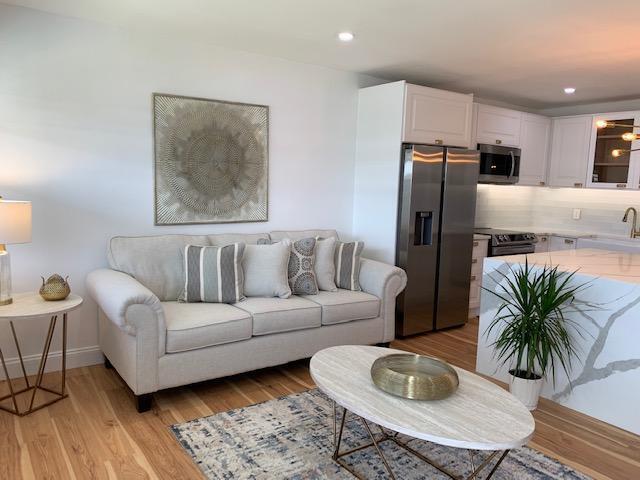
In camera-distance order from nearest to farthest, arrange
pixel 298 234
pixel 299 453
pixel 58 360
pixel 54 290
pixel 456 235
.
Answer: pixel 299 453
pixel 54 290
pixel 58 360
pixel 298 234
pixel 456 235

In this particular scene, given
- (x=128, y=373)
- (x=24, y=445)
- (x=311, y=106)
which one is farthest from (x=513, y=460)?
(x=311, y=106)

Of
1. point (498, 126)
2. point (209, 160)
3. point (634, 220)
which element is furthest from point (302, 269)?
point (634, 220)

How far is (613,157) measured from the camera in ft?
17.3

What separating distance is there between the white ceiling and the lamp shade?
128 centimetres

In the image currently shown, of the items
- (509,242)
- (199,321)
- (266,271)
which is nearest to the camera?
(199,321)

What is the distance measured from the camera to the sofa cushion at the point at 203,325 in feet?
9.33

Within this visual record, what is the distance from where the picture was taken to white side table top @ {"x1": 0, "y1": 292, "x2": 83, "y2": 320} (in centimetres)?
260

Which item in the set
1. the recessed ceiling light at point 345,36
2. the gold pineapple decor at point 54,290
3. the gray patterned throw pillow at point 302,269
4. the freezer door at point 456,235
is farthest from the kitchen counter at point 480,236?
the gold pineapple decor at point 54,290

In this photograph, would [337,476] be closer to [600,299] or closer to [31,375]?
[600,299]

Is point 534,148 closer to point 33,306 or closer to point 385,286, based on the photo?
point 385,286

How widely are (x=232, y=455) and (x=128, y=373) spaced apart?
86 centimetres

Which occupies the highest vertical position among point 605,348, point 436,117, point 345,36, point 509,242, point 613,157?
point 345,36

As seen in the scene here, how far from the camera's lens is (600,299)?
2918 millimetres

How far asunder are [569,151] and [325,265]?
12.0 feet
